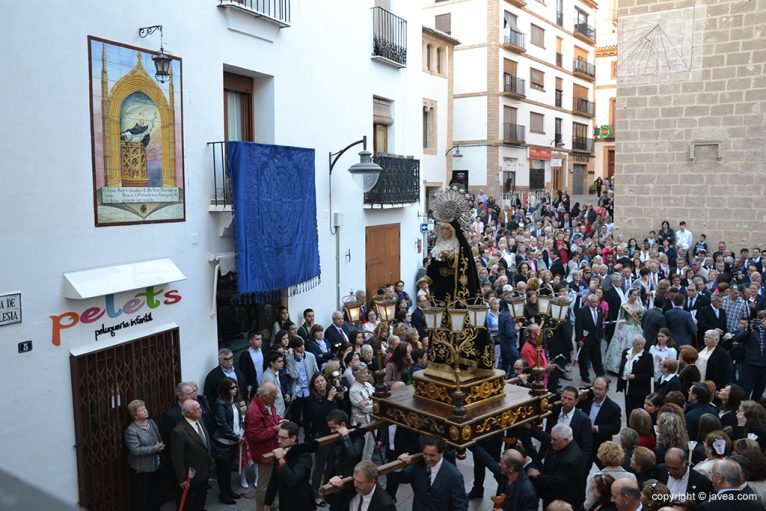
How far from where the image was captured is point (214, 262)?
9461 millimetres

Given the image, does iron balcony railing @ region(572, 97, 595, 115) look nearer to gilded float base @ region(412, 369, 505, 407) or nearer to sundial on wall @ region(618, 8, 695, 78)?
sundial on wall @ region(618, 8, 695, 78)

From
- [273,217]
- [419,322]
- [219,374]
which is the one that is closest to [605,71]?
[419,322]

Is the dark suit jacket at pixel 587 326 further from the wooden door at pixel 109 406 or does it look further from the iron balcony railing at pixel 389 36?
the wooden door at pixel 109 406

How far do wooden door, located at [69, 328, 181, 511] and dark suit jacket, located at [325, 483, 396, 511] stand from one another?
2962mm

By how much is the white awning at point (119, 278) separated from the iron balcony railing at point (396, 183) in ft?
19.7

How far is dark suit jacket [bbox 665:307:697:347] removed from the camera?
11398 mm

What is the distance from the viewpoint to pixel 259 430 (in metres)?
7.68

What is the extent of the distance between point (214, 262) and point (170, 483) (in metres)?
2.99

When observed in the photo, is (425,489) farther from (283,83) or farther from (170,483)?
(283,83)

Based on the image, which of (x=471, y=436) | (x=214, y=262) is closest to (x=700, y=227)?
(x=214, y=262)

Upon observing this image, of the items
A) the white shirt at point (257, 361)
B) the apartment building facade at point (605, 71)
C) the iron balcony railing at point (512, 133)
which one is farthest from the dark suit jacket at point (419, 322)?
the apartment building facade at point (605, 71)

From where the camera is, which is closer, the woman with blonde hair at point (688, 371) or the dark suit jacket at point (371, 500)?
the dark suit jacket at point (371, 500)

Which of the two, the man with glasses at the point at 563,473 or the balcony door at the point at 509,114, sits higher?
the balcony door at the point at 509,114

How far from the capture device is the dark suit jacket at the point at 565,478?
625 centimetres
